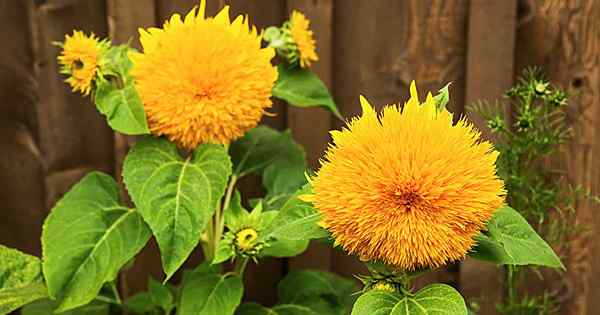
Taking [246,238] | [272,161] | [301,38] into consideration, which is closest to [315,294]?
[272,161]

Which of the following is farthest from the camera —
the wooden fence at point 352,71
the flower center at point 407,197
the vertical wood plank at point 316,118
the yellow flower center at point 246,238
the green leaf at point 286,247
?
the vertical wood plank at point 316,118

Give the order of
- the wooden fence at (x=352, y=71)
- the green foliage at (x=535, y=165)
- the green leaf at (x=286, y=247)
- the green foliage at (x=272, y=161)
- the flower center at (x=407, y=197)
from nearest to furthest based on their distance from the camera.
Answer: the flower center at (x=407, y=197) < the green leaf at (x=286, y=247) < the green foliage at (x=535, y=165) < the green foliage at (x=272, y=161) < the wooden fence at (x=352, y=71)

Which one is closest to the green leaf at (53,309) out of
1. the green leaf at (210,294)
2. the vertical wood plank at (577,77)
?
the green leaf at (210,294)

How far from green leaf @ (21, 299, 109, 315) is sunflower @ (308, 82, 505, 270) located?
2.40 ft

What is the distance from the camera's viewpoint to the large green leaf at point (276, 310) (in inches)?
58.2

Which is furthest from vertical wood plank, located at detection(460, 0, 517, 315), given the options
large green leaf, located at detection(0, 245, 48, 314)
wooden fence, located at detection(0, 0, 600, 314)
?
large green leaf, located at detection(0, 245, 48, 314)

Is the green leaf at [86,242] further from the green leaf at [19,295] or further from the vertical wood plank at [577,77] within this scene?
the vertical wood plank at [577,77]

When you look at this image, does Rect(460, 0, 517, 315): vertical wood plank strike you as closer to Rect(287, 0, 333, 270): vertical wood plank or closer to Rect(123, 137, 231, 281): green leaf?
Rect(287, 0, 333, 270): vertical wood plank

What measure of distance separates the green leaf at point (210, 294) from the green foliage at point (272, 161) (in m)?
0.22

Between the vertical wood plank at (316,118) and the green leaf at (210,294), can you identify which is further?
the vertical wood plank at (316,118)

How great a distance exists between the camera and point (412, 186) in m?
0.90

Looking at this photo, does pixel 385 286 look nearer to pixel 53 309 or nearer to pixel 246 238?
pixel 246 238

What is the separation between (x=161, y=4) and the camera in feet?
5.81

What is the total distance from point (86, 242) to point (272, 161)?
16.7 inches
